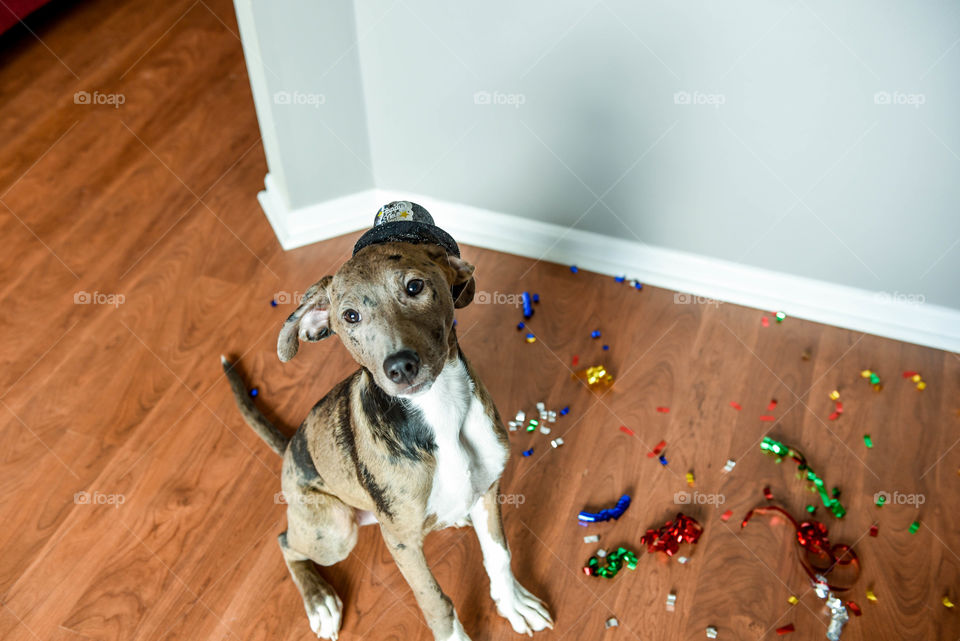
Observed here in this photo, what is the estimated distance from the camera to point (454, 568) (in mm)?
2707

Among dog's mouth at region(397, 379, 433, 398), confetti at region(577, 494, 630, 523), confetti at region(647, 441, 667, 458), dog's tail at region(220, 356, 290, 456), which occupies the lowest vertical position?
confetti at region(647, 441, 667, 458)

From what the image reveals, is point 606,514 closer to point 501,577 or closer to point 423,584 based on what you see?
point 501,577

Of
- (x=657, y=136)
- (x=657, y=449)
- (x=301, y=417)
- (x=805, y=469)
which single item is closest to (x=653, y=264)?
(x=657, y=136)

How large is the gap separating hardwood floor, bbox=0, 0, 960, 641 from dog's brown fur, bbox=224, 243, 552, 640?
0.33m

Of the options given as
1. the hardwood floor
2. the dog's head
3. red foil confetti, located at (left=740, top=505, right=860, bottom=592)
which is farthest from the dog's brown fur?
red foil confetti, located at (left=740, top=505, right=860, bottom=592)

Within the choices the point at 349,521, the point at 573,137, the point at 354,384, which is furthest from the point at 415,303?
the point at 573,137

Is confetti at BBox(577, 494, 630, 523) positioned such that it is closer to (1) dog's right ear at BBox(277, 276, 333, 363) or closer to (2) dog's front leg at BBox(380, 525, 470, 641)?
(2) dog's front leg at BBox(380, 525, 470, 641)

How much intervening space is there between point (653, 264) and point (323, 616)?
192cm

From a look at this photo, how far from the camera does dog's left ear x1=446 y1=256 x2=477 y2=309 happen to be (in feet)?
6.25

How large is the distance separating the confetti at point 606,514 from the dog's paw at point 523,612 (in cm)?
35

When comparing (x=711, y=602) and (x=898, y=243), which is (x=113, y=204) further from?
(x=898, y=243)

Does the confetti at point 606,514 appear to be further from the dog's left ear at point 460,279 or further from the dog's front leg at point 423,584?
the dog's left ear at point 460,279

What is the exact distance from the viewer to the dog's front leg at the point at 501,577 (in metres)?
2.34

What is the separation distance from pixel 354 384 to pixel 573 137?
157 cm
